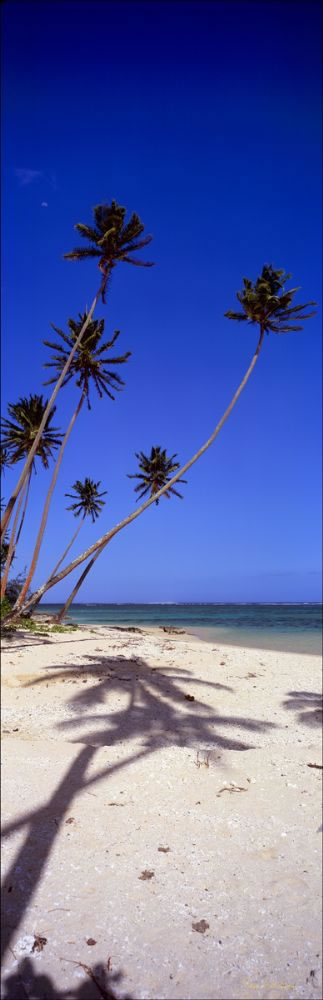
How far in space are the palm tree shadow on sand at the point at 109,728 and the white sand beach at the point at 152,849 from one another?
3cm

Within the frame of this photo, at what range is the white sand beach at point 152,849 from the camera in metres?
3.88

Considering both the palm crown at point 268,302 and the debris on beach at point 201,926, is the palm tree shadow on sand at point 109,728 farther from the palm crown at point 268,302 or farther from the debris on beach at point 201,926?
the palm crown at point 268,302

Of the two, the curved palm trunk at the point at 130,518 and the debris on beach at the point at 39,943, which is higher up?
the curved palm trunk at the point at 130,518

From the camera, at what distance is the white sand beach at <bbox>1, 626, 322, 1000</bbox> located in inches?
153

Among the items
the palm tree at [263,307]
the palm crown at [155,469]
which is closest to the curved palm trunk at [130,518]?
the palm tree at [263,307]

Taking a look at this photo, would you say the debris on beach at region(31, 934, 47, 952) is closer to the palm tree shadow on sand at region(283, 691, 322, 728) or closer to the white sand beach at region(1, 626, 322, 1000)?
the white sand beach at region(1, 626, 322, 1000)

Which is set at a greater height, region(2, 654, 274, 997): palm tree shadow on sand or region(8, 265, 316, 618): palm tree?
region(8, 265, 316, 618): palm tree

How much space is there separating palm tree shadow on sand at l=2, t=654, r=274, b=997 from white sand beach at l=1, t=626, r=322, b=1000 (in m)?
0.03

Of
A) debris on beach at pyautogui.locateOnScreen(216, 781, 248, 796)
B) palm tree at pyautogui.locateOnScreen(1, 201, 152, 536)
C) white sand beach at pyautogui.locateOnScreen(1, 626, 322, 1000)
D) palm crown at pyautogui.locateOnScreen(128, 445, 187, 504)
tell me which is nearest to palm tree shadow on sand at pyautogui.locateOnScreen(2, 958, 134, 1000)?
white sand beach at pyautogui.locateOnScreen(1, 626, 322, 1000)

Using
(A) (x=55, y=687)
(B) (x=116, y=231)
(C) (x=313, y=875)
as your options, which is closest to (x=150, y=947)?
(C) (x=313, y=875)

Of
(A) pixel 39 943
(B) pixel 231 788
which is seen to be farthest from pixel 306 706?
(A) pixel 39 943

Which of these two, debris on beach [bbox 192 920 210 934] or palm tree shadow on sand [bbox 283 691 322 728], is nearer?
debris on beach [bbox 192 920 210 934]

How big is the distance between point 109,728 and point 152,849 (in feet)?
10.3

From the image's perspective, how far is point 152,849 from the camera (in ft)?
16.9
